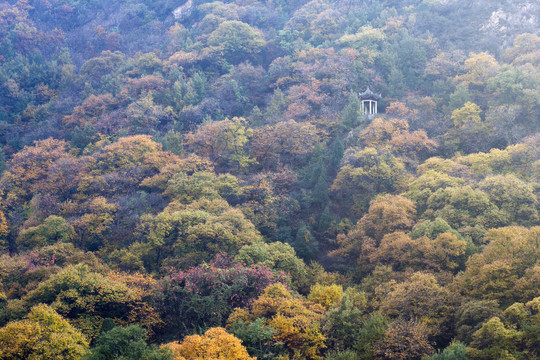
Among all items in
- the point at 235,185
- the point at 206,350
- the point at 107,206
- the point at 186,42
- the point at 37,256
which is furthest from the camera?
the point at 186,42

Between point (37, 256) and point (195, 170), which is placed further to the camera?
point (195, 170)

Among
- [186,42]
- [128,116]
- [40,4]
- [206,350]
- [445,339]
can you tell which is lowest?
[445,339]

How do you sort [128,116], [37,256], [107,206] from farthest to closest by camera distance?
[128,116] → [107,206] → [37,256]

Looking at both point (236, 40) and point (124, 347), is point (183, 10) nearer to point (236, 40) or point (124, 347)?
point (236, 40)

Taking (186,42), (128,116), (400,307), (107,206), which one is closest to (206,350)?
(400,307)

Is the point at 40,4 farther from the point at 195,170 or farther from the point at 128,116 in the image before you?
the point at 195,170

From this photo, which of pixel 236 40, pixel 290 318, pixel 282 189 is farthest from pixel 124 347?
pixel 236 40

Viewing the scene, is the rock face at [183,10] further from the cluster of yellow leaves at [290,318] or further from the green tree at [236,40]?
the cluster of yellow leaves at [290,318]
